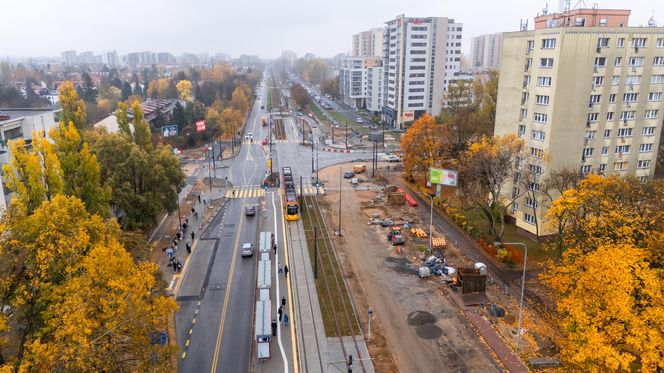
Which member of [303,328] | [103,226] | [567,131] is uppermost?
[567,131]

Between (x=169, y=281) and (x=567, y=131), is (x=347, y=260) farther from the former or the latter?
(x=567, y=131)

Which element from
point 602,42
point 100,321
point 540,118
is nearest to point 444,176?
point 540,118

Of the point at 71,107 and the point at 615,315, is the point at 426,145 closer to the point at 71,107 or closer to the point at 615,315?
the point at 615,315

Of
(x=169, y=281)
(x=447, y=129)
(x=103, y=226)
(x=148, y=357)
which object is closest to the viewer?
(x=148, y=357)

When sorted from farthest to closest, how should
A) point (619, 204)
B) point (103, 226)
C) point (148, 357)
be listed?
point (619, 204), point (103, 226), point (148, 357)

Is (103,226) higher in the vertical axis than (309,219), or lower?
higher

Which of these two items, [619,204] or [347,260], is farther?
[347,260]

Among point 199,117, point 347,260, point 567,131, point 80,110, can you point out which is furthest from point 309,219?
point 199,117
